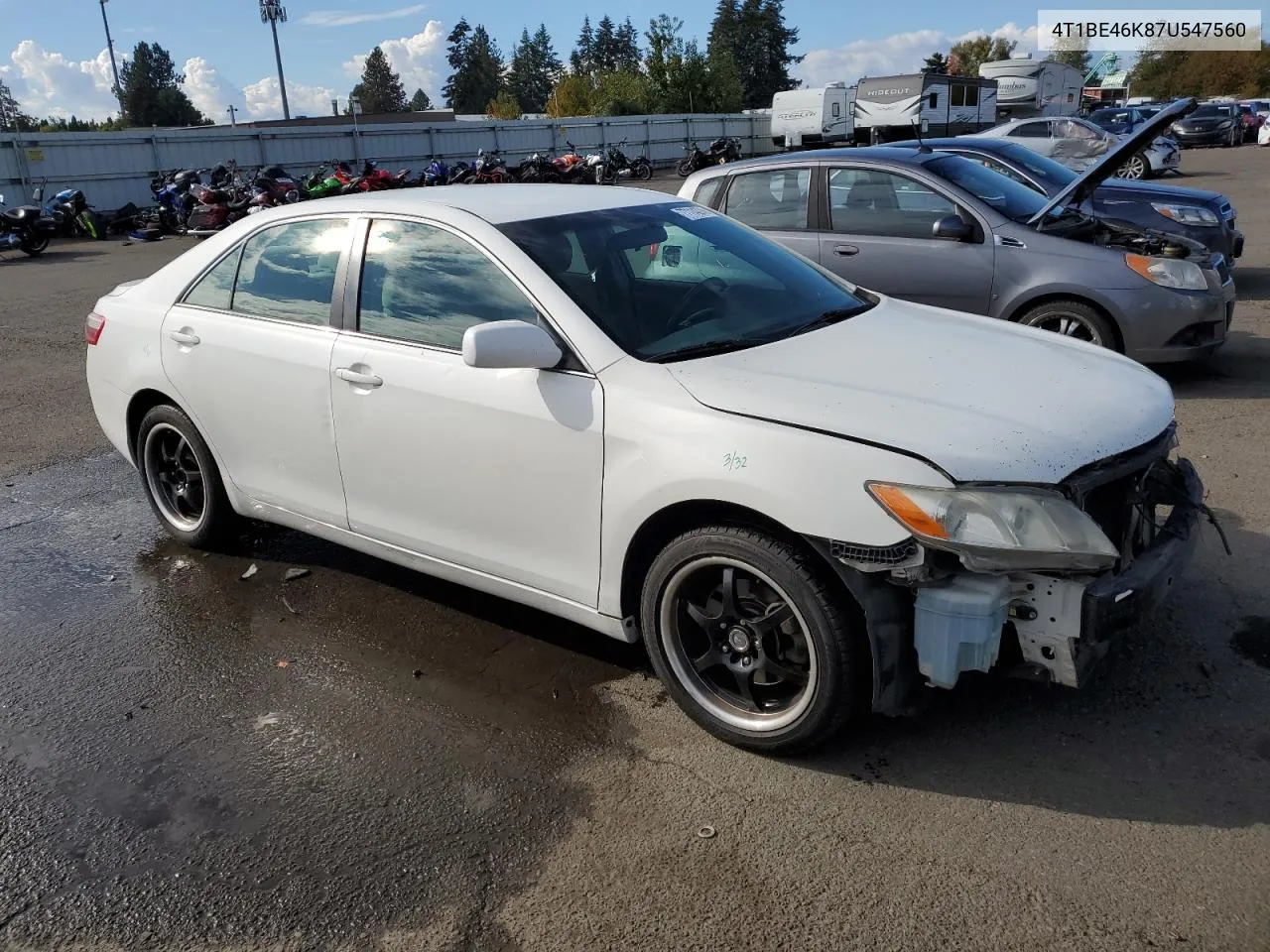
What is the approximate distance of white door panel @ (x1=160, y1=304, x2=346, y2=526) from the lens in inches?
166

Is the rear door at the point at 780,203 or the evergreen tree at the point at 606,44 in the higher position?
the evergreen tree at the point at 606,44

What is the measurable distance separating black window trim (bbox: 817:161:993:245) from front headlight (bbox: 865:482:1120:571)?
496cm

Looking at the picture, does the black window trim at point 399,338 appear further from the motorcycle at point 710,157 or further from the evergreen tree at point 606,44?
the evergreen tree at point 606,44

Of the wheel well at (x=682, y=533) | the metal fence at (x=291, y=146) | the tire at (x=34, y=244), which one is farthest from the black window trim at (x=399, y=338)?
the metal fence at (x=291, y=146)

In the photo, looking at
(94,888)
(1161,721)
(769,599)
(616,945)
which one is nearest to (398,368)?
(769,599)

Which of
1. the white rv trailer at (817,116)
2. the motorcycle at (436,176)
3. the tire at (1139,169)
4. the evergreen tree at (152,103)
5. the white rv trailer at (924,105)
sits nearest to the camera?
the tire at (1139,169)

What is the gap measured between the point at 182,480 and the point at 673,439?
10.3ft

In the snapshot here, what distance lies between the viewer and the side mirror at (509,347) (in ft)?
10.9

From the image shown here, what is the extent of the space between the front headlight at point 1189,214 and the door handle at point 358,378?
827 cm

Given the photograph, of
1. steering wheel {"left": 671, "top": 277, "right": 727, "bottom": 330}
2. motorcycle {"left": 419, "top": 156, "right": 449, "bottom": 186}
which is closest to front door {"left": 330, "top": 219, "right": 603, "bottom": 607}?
steering wheel {"left": 671, "top": 277, "right": 727, "bottom": 330}

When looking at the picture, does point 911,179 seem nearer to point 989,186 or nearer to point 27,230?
point 989,186

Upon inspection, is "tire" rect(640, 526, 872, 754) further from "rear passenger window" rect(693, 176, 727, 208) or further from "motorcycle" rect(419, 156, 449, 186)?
"motorcycle" rect(419, 156, 449, 186)

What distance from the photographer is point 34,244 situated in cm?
2053

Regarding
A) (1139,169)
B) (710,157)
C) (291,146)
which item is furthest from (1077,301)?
(710,157)
